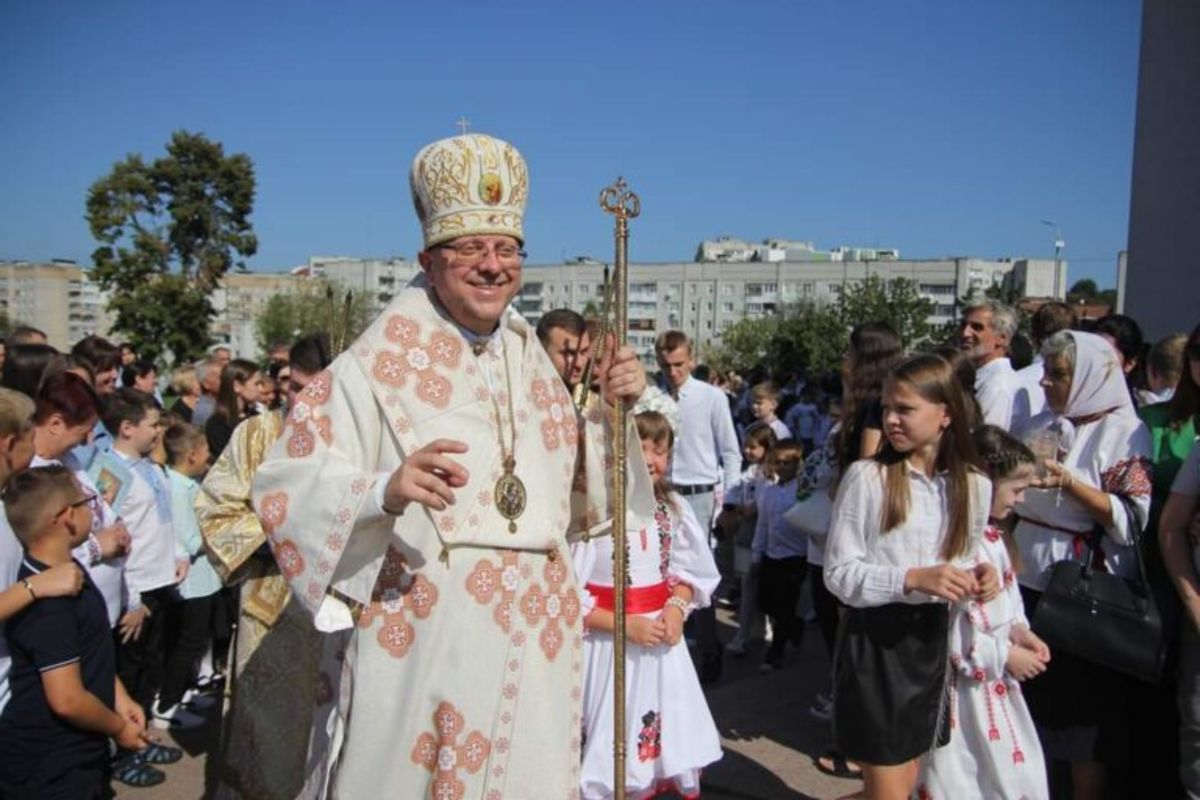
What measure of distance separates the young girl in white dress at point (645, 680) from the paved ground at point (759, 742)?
844 mm

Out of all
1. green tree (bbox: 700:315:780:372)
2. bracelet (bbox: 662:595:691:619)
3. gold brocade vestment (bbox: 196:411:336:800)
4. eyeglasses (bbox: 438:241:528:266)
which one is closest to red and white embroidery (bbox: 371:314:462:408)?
eyeglasses (bbox: 438:241:528:266)

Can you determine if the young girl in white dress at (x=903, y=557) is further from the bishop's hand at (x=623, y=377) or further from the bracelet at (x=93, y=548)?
the bracelet at (x=93, y=548)

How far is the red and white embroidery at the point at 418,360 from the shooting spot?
8.59 ft

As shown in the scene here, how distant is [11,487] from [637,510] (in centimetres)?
219

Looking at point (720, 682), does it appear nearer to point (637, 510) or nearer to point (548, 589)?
point (637, 510)

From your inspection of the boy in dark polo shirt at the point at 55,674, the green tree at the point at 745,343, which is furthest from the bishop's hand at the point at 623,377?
the green tree at the point at 745,343

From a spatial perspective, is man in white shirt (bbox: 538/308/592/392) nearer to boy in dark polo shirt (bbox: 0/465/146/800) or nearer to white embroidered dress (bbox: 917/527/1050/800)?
white embroidered dress (bbox: 917/527/1050/800)

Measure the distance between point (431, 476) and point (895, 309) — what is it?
3252 cm

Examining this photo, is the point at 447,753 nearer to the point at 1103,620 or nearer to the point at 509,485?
the point at 509,485

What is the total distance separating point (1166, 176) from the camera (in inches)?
458

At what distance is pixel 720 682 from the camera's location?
645 centimetres

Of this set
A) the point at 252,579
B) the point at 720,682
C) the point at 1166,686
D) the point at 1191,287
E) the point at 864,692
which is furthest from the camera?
the point at 1191,287

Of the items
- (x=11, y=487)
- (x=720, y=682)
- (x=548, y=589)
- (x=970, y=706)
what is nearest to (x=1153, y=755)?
(x=970, y=706)

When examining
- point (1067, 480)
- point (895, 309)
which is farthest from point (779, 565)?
point (895, 309)
